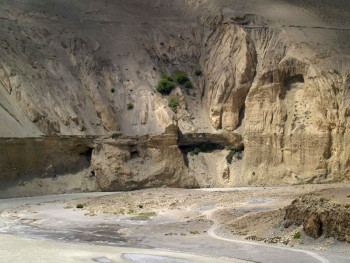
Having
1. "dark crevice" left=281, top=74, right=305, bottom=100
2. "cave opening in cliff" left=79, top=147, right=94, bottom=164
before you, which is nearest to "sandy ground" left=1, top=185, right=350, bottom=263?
"cave opening in cliff" left=79, top=147, right=94, bottom=164

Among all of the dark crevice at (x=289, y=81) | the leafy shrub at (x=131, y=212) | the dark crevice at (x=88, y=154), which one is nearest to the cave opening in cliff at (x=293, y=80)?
the dark crevice at (x=289, y=81)

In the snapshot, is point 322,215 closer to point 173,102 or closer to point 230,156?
point 230,156

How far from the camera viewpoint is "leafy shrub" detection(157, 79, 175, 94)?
58344 millimetres

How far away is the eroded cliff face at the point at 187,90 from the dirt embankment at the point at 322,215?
86.9ft

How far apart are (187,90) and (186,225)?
3348 cm

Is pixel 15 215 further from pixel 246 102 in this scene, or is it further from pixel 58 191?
pixel 246 102

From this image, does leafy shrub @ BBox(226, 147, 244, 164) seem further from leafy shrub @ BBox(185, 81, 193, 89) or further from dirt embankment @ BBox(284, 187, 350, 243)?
dirt embankment @ BBox(284, 187, 350, 243)

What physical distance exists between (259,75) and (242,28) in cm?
824

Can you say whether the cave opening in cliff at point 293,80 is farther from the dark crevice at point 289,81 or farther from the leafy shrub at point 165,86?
the leafy shrub at point 165,86

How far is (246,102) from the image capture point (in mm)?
55688

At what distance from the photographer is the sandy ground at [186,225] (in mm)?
21391

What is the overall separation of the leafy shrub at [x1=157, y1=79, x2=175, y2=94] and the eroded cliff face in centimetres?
80

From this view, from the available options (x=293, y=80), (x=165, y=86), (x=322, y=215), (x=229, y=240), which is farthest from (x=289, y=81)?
(x=322, y=215)

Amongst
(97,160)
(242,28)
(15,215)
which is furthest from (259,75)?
(15,215)
